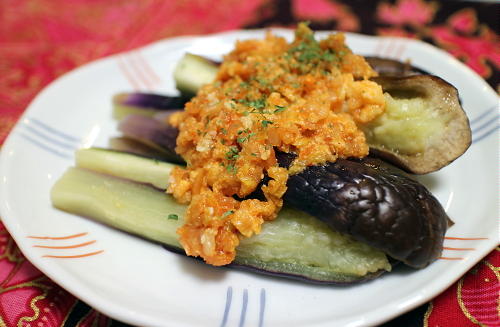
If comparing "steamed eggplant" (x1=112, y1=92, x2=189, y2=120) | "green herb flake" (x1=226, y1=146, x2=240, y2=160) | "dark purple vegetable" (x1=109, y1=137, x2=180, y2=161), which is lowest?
"dark purple vegetable" (x1=109, y1=137, x2=180, y2=161)

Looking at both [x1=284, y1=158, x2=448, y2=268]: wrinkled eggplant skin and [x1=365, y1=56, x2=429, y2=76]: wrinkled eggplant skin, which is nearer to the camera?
[x1=284, y1=158, x2=448, y2=268]: wrinkled eggplant skin

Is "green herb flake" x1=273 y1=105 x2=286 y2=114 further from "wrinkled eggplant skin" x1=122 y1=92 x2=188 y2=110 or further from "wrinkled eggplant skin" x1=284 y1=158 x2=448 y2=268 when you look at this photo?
"wrinkled eggplant skin" x1=122 y1=92 x2=188 y2=110

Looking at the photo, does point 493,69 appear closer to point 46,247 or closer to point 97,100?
point 97,100

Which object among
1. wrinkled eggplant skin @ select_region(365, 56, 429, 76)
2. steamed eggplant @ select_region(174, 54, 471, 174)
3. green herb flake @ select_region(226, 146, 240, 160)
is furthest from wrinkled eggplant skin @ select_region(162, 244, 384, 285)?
wrinkled eggplant skin @ select_region(365, 56, 429, 76)

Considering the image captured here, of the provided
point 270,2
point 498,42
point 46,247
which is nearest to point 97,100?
point 46,247

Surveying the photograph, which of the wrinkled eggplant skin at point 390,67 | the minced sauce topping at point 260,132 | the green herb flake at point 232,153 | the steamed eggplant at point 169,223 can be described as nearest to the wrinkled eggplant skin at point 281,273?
the steamed eggplant at point 169,223

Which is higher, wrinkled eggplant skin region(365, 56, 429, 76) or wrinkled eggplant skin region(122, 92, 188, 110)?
wrinkled eggplant skin region(365, 56, 429, 76)
